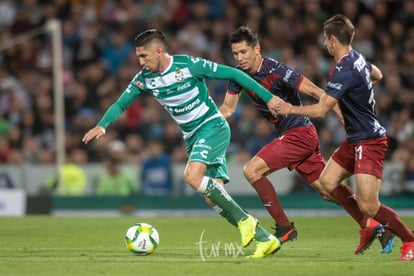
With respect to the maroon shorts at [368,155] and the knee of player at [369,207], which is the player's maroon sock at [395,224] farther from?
the maroon shorts at [368,155]

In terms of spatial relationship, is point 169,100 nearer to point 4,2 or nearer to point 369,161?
point 369,161

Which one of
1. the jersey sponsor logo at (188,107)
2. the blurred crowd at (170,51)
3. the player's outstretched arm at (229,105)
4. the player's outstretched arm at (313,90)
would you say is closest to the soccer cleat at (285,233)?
the player's outstretched arm at (313,90)

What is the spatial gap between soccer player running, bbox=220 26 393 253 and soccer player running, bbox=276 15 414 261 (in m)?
0.74

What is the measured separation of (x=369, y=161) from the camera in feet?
30.8

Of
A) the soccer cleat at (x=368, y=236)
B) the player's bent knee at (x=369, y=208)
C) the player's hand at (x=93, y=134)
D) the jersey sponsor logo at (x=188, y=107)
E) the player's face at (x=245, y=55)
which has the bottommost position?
the soccer cleat at (x=368, y=236)

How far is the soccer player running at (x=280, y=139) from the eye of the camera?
1048cm

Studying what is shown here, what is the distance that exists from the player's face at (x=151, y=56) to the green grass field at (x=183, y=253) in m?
2.00

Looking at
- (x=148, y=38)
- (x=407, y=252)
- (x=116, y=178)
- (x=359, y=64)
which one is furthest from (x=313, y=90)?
(x=116, y=178)

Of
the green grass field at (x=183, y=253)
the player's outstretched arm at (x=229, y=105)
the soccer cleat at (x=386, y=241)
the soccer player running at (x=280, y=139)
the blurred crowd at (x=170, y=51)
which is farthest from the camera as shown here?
the blurred crowd at (x=170, y=51)

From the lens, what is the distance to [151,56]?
9.97 meters

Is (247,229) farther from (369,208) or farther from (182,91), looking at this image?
(182,91)

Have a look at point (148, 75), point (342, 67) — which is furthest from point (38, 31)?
point (342, 67)

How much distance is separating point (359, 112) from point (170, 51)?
11515mm

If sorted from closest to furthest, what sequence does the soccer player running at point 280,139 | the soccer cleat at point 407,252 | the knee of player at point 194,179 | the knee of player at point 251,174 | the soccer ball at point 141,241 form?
the soccer cleat at point 407,252 < the knee of player at point 194,179 < the soccer ball at point 141,241 < the soccer player running at point 280,139 < the knee of player at point 251,174
